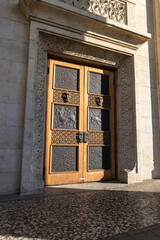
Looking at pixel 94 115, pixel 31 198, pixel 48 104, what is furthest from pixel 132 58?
pixel 31 198

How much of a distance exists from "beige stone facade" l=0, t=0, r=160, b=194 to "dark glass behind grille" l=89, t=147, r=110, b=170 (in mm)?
263

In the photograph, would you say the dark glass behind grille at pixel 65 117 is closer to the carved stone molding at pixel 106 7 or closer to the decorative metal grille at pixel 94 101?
the decorative metal grille at pixel 94 101

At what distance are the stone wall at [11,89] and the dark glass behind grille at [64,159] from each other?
2.28 feet

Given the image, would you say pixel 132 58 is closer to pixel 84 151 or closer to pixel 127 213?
pixel 84 151

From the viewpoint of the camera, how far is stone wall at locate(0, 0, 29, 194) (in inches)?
98.2

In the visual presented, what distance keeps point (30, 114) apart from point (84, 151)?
1.35m

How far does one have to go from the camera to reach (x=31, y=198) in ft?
7.47

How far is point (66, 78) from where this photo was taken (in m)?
3.33

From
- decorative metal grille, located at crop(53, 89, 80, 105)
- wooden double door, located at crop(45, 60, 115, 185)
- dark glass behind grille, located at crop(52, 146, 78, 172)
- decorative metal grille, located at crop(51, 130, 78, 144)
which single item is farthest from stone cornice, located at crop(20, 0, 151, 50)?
dark glass behind grille, located at crop(52, 146, 78, 172)

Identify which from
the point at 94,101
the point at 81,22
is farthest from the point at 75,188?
the point at 81,22

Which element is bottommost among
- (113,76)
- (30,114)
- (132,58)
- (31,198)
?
(31,198)

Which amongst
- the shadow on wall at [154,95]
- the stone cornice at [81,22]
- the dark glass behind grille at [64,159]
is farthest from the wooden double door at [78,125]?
the shadow on wall at [154,95]

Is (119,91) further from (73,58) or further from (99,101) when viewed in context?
(73,58)

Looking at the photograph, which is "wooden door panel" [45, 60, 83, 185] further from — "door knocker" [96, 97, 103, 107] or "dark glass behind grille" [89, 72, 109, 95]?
"door knocker" [96, 97, 103, 107]
